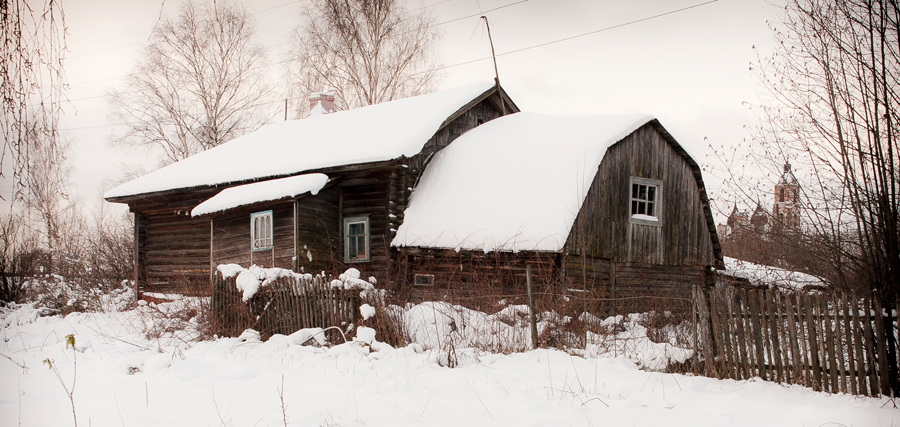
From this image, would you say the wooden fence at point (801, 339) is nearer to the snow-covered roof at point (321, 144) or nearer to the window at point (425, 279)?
the window at point (425, 279)

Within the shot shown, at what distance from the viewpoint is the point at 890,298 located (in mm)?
6438

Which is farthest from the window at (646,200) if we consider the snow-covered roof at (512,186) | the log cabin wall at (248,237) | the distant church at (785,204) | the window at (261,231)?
the window at (261,231)

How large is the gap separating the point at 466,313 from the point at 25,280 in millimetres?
11819

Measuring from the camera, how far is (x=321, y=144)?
16.5 metres

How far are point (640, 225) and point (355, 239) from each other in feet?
23.5

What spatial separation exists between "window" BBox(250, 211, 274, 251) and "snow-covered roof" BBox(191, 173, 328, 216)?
684 mm

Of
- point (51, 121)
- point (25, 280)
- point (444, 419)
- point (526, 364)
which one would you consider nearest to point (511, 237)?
point (526, 364)

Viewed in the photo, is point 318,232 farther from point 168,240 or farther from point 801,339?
point 801,339

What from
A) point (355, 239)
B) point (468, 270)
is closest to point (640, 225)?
point (468, 270)

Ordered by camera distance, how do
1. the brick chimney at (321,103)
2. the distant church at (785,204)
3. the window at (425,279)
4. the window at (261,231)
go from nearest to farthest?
the distant church at (785,204) < the window at (425,279) < the window at (261,231) < the brick chimney at (321,103)

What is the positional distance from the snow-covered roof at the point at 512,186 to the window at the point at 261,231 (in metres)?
3.23

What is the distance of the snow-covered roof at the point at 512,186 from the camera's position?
1244cm

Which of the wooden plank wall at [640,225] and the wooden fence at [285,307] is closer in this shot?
the wooden fence at [285,307]

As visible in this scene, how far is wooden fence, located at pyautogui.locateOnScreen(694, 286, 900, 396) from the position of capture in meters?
5.85
